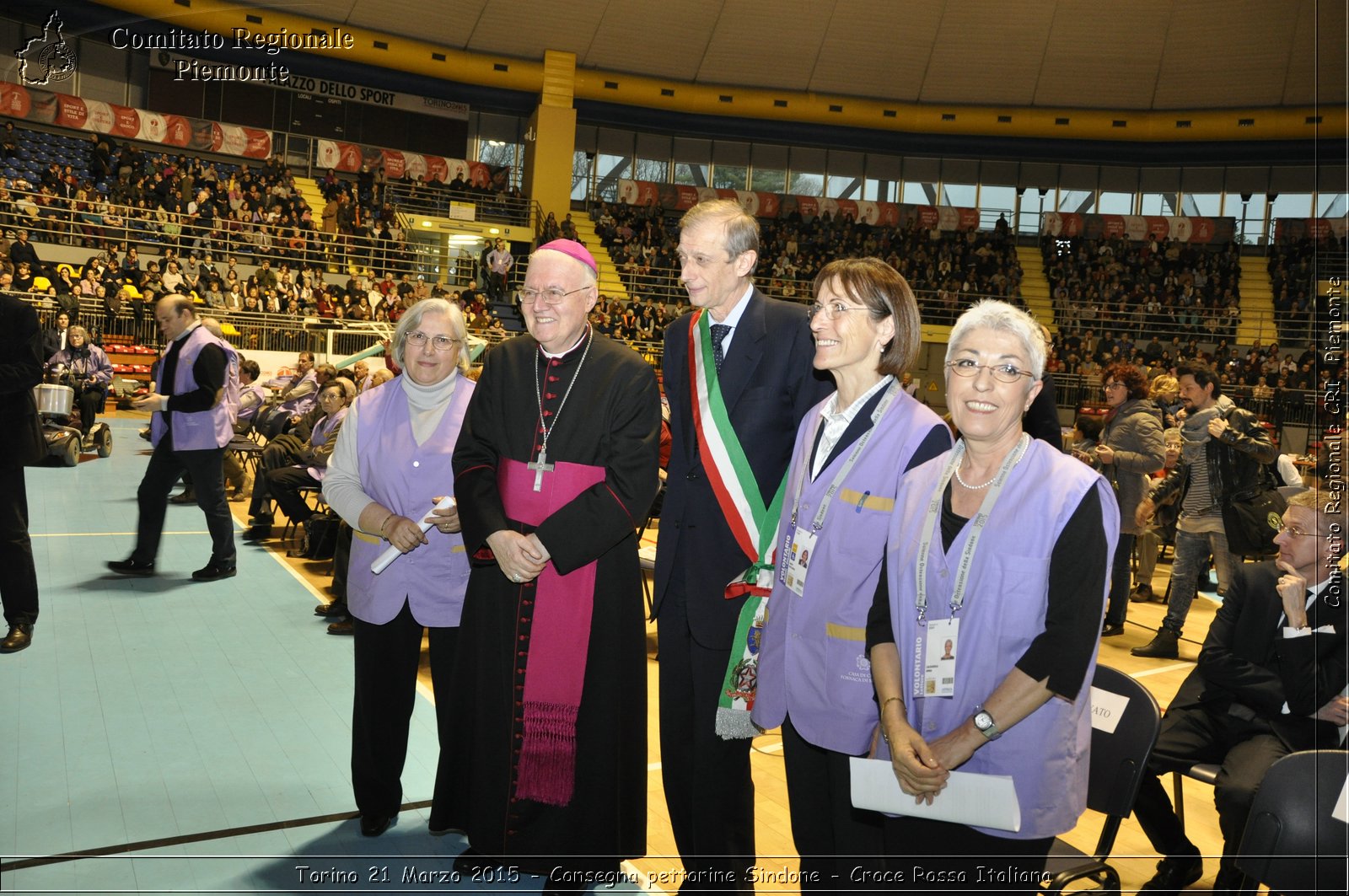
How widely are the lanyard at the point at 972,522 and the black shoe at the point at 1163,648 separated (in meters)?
4.80

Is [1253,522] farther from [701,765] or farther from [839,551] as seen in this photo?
[839,551]

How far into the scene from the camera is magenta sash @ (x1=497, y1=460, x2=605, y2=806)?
278 cm

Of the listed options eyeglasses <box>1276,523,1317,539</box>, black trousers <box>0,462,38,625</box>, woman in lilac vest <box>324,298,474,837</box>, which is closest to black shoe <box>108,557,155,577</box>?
black trousers <box>0,462,38,625</box>

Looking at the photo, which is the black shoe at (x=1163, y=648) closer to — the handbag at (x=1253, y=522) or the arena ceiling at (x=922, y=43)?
the handbag at (x=1253, y=522)

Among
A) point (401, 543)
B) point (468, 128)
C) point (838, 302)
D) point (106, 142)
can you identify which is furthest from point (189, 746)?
point (468, 128)

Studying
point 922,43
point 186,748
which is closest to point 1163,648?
point 186,748

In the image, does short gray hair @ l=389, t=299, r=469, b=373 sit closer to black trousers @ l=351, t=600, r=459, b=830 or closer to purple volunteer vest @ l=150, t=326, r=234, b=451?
black trousers @ l=351, t=600, r=459, b=830

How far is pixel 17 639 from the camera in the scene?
462 cm

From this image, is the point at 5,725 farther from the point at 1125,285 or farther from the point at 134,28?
the point at 1125,285

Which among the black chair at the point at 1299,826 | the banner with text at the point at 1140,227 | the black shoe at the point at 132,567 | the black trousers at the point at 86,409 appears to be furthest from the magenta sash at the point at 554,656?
the banner with text at the point at 1140,227

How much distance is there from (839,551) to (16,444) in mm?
3952

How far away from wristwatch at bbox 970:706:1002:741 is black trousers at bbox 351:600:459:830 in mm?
1739

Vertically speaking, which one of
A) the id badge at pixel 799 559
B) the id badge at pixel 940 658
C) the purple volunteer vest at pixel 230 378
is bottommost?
the id badge at pixel 940 658

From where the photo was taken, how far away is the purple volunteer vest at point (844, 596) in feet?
7.09
